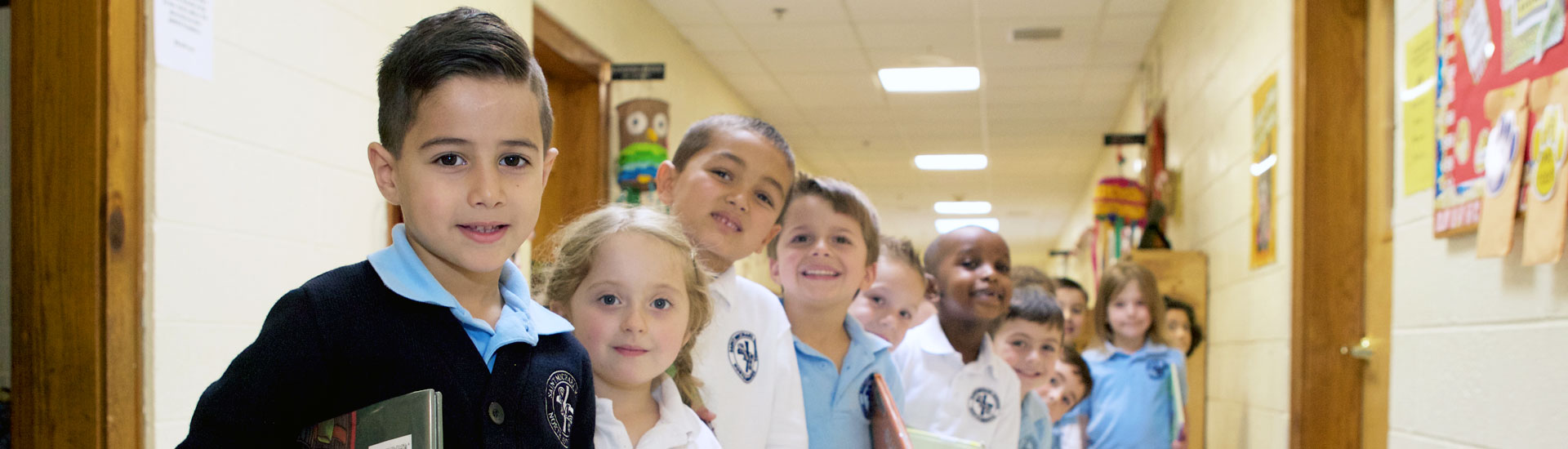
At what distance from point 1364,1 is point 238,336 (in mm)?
2823

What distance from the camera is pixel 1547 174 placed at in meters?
1.49

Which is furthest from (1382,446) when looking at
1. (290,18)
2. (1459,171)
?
(290,18)

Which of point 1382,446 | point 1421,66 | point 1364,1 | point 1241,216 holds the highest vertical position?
point 1364,1

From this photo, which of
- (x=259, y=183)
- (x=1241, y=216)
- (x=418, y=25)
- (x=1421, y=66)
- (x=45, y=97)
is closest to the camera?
(x=418, y=25)

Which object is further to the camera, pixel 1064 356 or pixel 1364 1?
pixel 1064 356

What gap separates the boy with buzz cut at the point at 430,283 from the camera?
2.74 ft

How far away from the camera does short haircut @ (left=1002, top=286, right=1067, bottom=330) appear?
2.83 meters

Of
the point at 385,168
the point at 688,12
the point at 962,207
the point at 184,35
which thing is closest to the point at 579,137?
the point at 688,12

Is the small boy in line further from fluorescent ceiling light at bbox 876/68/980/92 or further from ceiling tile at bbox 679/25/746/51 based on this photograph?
fluorescent ceiling light at bbox 876/68/980/92

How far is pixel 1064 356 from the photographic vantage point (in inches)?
146

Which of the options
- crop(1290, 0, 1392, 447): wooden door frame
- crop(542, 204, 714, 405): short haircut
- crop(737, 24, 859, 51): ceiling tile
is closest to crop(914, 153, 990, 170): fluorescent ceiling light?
crop(737, 24, 859, 51): ceiling tile

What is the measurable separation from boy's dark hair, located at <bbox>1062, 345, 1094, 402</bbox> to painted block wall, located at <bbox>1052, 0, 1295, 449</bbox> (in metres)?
0.52

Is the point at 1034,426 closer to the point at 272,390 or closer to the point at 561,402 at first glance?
the point at 561,402

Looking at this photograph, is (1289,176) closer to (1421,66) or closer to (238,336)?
(1421,66)
